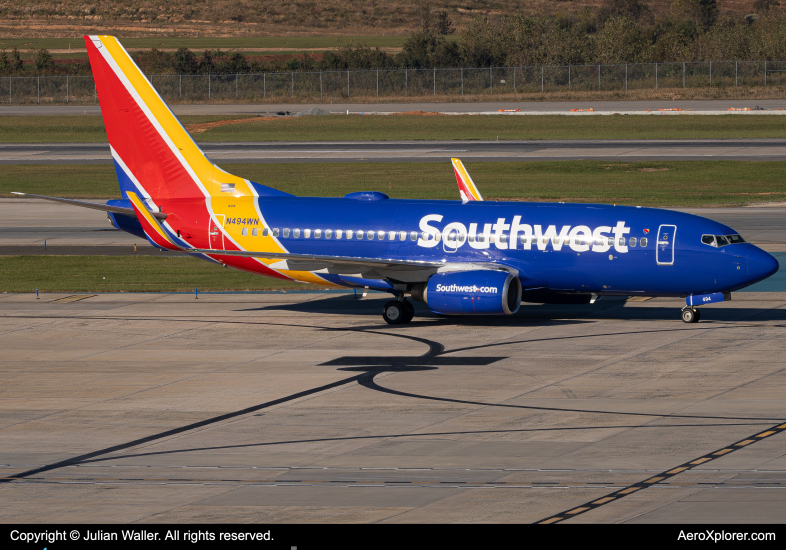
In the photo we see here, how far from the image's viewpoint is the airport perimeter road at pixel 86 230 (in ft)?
199

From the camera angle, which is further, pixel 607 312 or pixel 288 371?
pixel 607 312

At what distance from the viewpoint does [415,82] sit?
146625 mm

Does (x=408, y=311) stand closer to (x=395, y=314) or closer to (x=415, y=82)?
(x=395, y=314)

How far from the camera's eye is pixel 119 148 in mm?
45125

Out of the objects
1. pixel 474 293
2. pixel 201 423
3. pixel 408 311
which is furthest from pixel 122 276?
pixel 201 423

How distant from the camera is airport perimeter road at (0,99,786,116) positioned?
126 metres

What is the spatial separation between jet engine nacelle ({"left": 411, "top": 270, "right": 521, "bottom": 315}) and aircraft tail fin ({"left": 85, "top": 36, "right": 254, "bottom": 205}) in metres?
9.62

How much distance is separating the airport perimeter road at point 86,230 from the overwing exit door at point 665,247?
18.9 meters

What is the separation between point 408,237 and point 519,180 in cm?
4338

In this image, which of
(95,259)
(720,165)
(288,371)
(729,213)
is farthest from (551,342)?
(720,165)

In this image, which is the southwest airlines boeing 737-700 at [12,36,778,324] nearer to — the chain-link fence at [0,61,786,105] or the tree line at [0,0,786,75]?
the chain-link fence at [0,61,786,105]

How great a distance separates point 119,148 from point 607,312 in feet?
70.2

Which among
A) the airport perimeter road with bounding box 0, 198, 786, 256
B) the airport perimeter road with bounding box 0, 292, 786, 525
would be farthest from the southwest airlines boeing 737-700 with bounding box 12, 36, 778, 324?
the airport perimeter road with bounding box 0, 198, 786, 256
